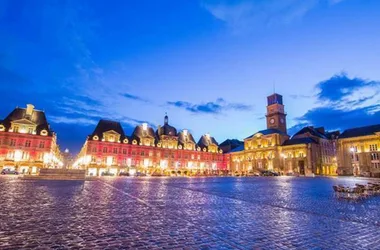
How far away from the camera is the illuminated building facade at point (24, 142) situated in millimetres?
54625

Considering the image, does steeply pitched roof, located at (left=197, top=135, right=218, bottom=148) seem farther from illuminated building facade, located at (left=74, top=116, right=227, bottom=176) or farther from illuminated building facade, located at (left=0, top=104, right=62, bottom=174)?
illuminated building facade, located at (left=0, top=104, right=62, bottom=174)

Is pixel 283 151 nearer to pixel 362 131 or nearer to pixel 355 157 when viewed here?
pixel 355 157

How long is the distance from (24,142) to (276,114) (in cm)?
8339

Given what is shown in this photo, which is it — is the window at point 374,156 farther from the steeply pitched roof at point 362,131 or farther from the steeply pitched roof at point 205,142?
the steeply pitched roof at point 205,142

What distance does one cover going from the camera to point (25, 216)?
791 cm

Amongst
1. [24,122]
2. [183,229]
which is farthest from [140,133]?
[183,229]

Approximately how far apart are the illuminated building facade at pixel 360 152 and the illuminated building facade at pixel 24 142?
252 feet

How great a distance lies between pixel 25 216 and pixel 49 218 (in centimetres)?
92

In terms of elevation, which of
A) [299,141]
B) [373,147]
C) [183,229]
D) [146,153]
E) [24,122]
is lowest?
[183,229]

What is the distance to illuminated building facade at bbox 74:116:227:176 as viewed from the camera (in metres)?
67.7

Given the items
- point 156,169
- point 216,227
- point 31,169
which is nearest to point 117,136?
point 156,169

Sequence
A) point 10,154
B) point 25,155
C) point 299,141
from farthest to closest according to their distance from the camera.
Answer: point 299,141 → point 25,155 → point 10,154

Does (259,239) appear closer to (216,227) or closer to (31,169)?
(216,227)

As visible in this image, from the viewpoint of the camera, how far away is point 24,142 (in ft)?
186
